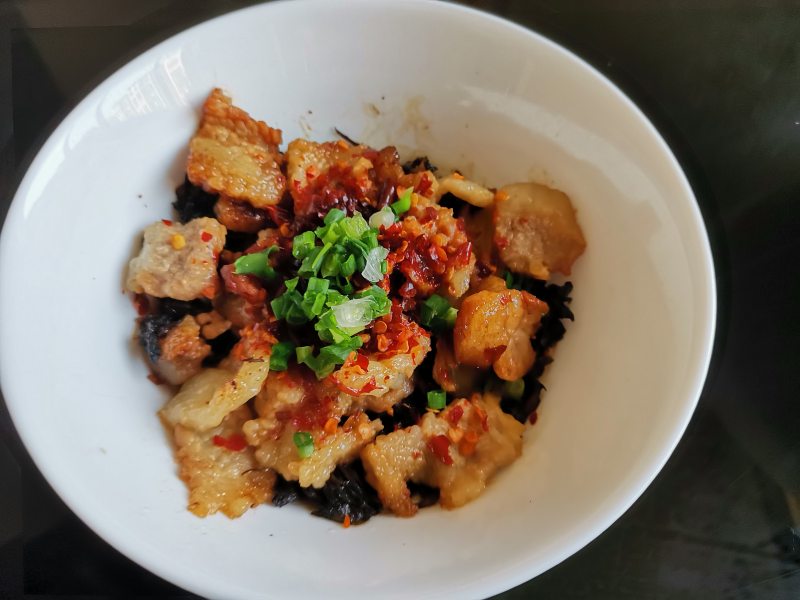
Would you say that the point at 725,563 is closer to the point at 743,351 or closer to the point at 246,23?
the point at 743,351

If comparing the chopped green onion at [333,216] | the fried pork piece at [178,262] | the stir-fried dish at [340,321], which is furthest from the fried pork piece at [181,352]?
the chopped green onion at [333,216]

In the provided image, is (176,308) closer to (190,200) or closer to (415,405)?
(190,200)

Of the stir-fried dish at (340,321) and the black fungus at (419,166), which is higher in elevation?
the black fungus at (419,166)

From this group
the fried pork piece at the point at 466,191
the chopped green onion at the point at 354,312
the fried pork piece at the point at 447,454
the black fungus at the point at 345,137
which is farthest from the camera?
the black fungus at the point at 345,137

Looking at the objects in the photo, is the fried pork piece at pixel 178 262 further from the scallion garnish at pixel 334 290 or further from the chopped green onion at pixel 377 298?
the chopped green onion at pixel 377 298

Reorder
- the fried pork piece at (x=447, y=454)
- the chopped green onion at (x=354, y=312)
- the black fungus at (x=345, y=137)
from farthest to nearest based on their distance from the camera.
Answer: the black fungus at (x=345, y=137)
the fried pork piece at (x=447, y=454)
the chopped green onion at (x=354, y=312)

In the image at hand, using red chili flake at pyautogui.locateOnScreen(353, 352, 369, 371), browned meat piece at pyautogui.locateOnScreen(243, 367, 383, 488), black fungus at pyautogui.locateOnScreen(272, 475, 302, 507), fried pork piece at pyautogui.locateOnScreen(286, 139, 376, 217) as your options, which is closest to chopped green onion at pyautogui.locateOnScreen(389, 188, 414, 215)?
fried pork piece at pyautogui.locateOnScreen(286, 139, 376, 217)

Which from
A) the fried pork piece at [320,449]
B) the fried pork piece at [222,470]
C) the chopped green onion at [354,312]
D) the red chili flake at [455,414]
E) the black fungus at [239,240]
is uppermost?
the chopped green onion at [354,312]

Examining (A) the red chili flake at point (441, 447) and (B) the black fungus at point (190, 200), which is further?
(B) the black fungus at point (190, 200)
